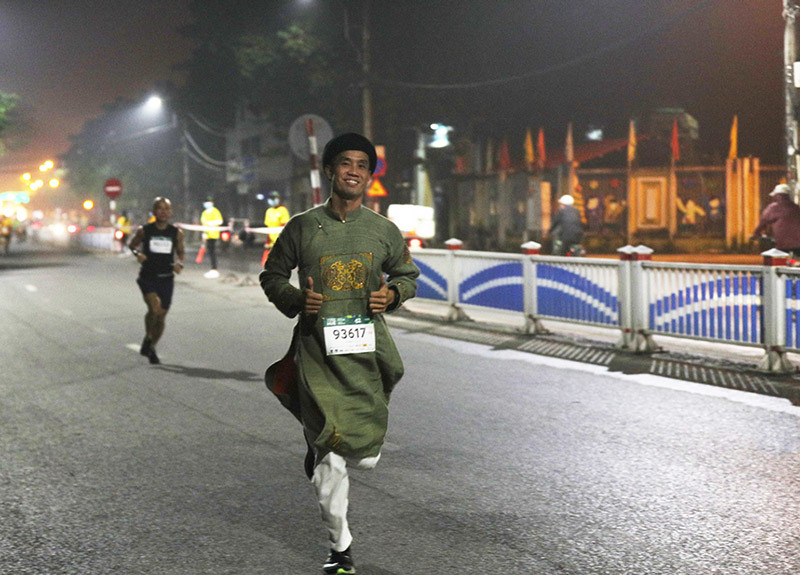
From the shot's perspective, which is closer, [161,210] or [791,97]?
[161,210]

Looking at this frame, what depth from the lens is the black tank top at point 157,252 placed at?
10.7 metres

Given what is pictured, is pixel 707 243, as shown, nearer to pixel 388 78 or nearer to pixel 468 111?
pixel 468 111

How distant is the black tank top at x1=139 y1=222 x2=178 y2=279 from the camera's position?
10.7 m

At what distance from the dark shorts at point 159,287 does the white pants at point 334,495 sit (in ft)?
22.9

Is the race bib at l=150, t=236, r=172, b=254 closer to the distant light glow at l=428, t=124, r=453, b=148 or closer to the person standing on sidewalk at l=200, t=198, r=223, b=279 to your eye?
the person standing on sidewalk at l=200, t=198, r=223, b=279

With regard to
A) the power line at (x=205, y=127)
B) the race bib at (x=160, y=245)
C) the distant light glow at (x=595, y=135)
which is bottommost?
the race bib at (x=160, y=245)

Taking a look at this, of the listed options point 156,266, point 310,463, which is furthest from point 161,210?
point 310,463

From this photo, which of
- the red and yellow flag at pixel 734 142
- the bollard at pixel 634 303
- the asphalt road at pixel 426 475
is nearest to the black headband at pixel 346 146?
the asphalt road at pixel 426 475

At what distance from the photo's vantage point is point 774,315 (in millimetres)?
9266

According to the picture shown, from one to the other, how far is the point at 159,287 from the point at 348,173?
279 inches

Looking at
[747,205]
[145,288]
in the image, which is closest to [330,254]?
[145,288]

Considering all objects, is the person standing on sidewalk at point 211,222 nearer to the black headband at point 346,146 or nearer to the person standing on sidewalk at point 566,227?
the person standing on sidewalk at point 566,227

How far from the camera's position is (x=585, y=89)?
37000 millimetres

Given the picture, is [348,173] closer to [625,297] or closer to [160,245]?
[160,245]
